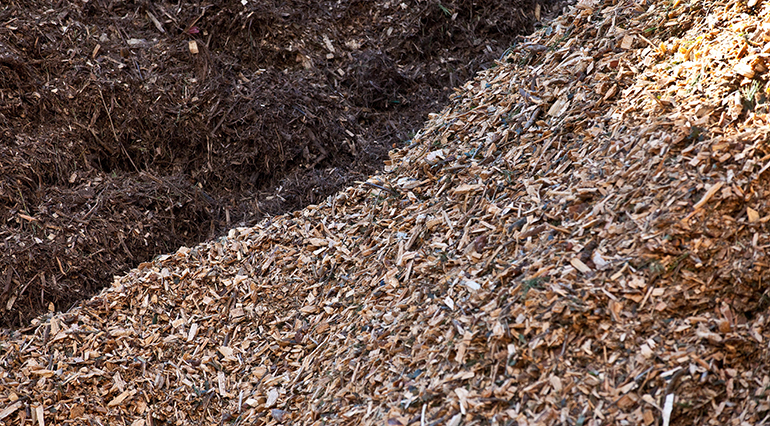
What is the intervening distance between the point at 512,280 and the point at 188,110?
3114 millimetres

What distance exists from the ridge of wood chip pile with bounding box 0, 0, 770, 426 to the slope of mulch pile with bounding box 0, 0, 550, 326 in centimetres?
61

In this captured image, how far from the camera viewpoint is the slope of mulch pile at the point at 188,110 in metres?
4.04

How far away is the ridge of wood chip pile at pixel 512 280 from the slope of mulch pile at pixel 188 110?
61 centimetres

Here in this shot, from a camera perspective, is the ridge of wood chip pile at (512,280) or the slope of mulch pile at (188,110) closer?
the ridge of wood chip pile at (512,280)

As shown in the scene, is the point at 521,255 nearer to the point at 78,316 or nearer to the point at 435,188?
the point at 435,188

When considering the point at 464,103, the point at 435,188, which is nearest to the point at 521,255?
the point at 435,188

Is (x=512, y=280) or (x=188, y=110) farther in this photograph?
(x=188, y=110)

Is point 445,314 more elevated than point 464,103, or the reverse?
point 464,103

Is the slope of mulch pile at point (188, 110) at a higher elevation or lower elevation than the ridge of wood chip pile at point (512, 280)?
higher

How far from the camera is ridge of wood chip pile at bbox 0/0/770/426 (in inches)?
84.5

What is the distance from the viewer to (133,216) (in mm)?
4137

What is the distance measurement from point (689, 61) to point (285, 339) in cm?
237

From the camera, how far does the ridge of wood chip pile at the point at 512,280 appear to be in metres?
2.15

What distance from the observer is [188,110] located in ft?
15.1
